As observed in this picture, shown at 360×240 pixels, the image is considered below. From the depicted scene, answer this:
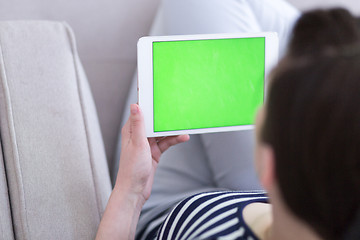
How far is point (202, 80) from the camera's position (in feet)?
2.21

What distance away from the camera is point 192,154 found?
89 cm

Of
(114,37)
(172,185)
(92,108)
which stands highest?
(114,37)

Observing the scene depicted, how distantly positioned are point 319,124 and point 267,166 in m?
0.07

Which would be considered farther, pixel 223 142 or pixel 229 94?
pixel 223 142

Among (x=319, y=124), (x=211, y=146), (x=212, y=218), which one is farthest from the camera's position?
(x=211, y=146)

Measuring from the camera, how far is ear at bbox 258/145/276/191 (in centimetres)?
37

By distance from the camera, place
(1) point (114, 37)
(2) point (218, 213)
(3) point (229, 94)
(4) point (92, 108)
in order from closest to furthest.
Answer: (2) point (218, 213), (3) point (229, 94), (4) point (92, 108), (1) point (114, 37)

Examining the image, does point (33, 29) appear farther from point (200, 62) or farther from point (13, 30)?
point (200, 62)

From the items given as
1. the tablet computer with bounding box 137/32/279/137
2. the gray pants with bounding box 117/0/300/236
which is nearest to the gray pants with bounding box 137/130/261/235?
the gray pants with bounding box 117/0/300/236

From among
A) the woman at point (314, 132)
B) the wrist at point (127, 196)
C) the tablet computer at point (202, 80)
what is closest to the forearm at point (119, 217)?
the wrist at point (127, 196)

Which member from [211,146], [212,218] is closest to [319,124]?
[212,218]

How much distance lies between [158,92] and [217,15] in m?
0.25

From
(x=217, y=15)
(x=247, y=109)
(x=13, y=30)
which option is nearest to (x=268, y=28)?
(x=217, y=15)

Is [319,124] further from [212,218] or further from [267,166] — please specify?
[212,218]
